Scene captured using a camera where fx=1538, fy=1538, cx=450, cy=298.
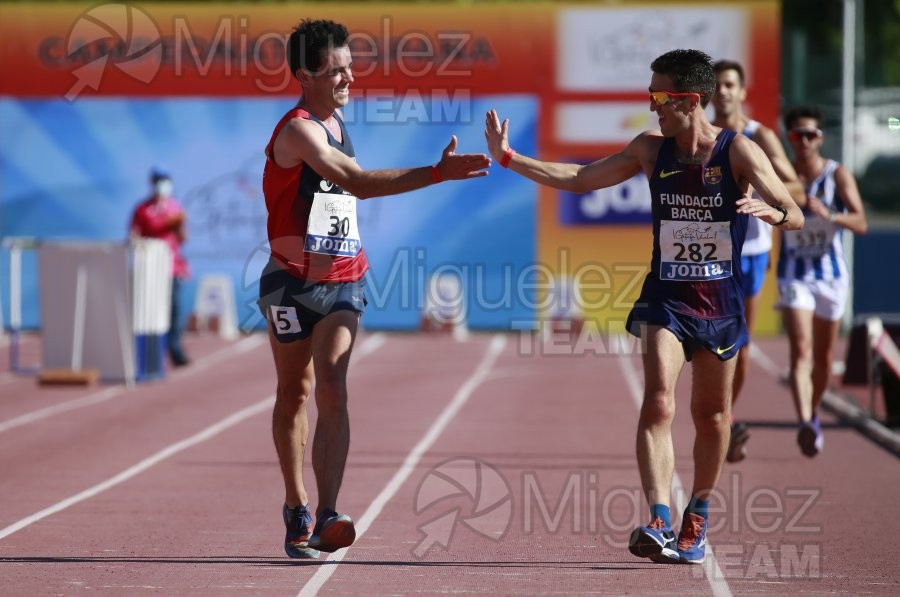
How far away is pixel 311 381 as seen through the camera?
7020 millimetres

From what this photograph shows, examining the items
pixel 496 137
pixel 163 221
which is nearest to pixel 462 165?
pixel 496 137

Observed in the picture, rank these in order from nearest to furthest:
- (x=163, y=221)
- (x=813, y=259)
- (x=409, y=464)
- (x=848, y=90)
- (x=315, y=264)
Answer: (x=315, y=264) → (x=409, y=464) → (x=813, y=259) → (x=163, y=221) → (x=848, y=90)

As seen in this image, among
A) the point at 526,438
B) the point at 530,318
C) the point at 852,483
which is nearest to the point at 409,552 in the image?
the point at 852,483

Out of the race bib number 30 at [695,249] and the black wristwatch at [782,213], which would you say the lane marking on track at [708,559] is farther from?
the black wristwatch at [782,213]

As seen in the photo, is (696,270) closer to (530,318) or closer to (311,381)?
(311,381)

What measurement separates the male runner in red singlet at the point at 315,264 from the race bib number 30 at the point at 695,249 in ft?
3.89

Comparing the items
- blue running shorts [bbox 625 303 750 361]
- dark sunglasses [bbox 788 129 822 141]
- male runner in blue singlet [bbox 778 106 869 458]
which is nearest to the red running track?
male runner in blue singlet [bbox 778 106 869 458]

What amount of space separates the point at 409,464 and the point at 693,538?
3697mm

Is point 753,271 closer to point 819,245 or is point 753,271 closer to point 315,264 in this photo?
point 819,245

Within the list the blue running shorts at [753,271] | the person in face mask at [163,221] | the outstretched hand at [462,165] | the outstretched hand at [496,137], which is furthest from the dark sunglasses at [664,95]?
the person in face mask at [163,221]

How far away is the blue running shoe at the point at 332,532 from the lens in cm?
647

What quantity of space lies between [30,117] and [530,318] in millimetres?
8080

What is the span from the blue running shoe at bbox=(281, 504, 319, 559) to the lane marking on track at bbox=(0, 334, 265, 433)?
5.98 meters

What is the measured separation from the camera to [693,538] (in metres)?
6.82
